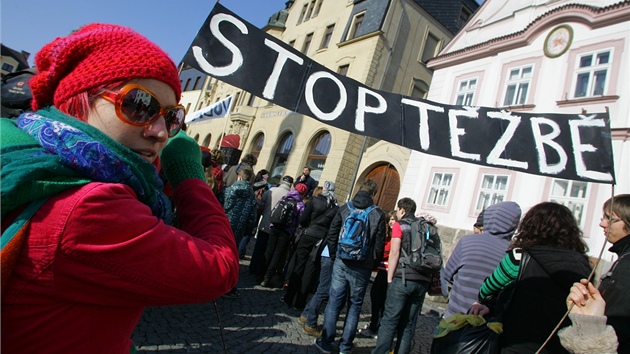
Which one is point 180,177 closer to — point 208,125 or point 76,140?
point 76,140

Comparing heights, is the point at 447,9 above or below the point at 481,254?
above

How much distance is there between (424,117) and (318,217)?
2.32 m

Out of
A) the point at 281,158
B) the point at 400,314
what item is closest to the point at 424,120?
the point at 400,314

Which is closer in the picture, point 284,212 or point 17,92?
point 17,92

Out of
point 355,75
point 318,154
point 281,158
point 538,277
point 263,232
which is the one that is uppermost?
point 355,75

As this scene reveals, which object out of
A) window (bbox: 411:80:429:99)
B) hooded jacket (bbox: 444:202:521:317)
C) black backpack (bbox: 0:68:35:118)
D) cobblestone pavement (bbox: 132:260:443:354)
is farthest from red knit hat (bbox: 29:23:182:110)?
window (bbox: 411:80:429:99)

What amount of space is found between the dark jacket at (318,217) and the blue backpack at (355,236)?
2.94 ft

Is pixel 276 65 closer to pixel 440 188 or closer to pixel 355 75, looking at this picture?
pixel 440 188

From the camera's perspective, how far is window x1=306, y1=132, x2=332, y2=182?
53.9ft

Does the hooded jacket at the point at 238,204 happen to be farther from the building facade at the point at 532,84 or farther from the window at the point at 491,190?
the window at the point at 491,190

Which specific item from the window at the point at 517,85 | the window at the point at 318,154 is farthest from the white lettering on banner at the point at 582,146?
the window at the point at 318,154

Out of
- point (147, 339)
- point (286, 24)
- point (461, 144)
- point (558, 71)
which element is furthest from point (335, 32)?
point (147, 339)

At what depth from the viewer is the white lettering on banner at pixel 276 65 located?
282 cm

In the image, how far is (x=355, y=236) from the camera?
150 inches
